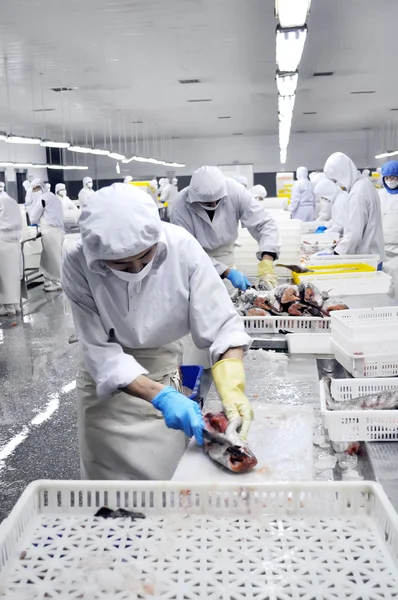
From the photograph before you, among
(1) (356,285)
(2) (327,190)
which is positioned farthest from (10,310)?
(2) (327,190)

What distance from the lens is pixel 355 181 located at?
5.88 m

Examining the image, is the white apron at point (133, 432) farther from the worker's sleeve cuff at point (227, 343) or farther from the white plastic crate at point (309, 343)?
the white plastic crate at point (309, 343)

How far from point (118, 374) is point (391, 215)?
5785 mm

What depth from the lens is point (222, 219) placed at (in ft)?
13.1

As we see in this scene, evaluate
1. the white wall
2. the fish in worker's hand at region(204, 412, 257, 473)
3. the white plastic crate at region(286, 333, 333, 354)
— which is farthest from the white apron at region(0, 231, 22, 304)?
the white wall

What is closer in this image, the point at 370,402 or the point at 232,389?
the point at 232,389

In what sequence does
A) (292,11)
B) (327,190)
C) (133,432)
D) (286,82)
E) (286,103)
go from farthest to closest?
1. (327,190)
2. (286,103)
3. (286,82)
4. (292,11)
5. (133,432)

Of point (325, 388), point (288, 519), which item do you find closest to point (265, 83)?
point (325, 388)

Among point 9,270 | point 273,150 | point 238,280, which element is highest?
point 273,150

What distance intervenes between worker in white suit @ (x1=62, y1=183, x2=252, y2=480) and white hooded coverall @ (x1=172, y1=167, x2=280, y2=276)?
1734mm

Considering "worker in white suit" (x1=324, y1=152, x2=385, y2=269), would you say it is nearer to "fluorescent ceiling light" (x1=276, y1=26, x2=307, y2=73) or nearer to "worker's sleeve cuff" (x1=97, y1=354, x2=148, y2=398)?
"fluorescent ceiling light" (x1=276, y1=26, x2=307, y2=73)

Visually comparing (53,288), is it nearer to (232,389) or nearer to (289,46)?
(289,46)

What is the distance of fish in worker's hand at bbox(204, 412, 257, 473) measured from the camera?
165 centimetres

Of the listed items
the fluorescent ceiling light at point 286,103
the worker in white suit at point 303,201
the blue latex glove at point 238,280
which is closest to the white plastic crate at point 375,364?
the blue latex glove at point 238,280
